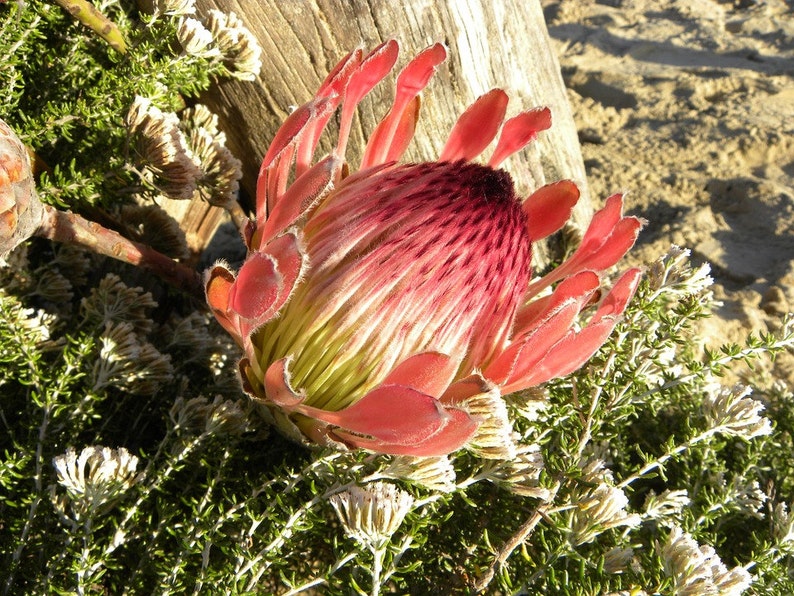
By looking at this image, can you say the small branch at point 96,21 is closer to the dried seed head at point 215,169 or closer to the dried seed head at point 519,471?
the dried seed head at point 215,169

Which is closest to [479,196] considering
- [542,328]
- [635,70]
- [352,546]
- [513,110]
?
[542,328]

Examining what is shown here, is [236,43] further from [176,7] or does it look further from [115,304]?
[115,304]

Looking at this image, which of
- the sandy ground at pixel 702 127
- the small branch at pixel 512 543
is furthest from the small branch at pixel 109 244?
the sandy ground at pixel 702 127

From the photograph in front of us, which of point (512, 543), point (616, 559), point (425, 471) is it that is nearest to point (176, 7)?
point (425, 471)

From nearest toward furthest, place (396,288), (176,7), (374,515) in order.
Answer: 1. (374,515)
2. (396,288)
3. (176,7)

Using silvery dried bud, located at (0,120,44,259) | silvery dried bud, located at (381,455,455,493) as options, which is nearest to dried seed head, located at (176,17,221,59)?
silvery dried bud, located at (0,120,44,259)

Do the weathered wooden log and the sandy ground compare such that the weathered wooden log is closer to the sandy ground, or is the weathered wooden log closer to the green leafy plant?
the green leafy plant
